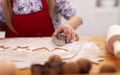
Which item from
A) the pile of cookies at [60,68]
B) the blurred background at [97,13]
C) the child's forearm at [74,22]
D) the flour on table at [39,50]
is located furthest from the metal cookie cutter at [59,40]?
the blurred background at [97,13]

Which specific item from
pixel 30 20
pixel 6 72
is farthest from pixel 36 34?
pixel 6 72

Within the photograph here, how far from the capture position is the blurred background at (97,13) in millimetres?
2082

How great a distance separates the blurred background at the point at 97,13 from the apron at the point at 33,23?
882mm

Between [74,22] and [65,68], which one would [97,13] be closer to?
[74,22]

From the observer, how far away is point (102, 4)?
2.08 meters

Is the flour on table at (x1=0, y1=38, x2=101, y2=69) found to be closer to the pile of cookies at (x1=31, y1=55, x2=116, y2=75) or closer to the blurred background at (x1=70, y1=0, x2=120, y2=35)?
the pile of cookies at (x1=31, y1=55, x2=116, y2=75)

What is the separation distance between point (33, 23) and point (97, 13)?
3.39 ft

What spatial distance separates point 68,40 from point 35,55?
0.19 metres

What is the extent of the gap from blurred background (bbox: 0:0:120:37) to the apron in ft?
2.89

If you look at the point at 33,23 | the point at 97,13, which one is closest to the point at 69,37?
the point at 33,23

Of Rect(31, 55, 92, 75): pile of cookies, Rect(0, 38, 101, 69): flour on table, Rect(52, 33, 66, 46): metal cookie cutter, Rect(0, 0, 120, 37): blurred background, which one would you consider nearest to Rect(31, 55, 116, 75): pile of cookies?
Rect(31, 55, 92, 75): pile of cookies

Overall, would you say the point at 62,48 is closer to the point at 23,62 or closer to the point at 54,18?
the point at 23,62

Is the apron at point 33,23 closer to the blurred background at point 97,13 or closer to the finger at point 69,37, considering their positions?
the finger at point 69,37

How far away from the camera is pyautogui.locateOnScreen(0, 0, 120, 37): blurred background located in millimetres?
2082
